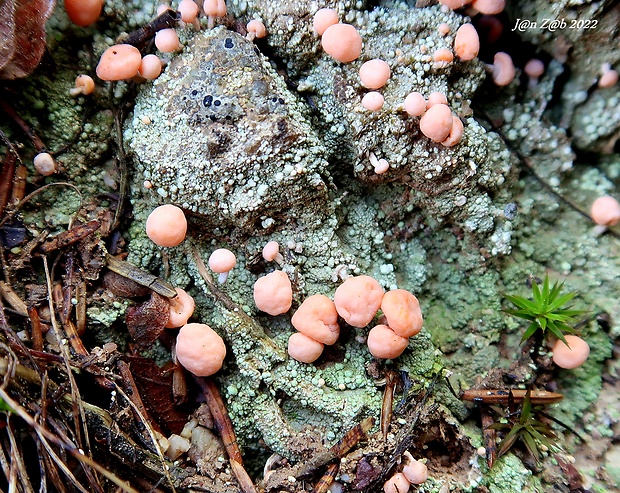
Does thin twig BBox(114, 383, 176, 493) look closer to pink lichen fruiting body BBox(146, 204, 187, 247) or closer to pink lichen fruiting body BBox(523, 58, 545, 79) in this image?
pink lichen fruiting body BBox(146, 204, 187, 247)

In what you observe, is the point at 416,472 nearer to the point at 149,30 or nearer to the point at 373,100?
the point at 373,100

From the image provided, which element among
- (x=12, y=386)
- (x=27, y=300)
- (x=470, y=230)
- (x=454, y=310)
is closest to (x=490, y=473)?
(x=454, y=310)

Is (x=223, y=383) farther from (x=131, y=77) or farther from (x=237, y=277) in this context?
(x=131, y=77)

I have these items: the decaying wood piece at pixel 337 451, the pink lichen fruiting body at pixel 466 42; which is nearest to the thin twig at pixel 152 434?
the decaying wood piece at pixel 337 451

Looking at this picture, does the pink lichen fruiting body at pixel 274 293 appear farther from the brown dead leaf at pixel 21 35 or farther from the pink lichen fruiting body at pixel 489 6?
the pink lichen fruiting body at pixel 489 6

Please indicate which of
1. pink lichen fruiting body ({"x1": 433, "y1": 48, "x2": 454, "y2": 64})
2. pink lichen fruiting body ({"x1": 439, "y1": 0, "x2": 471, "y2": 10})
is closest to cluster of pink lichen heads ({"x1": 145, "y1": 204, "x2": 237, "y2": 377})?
pink lichen fruiting body ({"x1": 433, "y1": 48, "x2": 454, "y2": 64})

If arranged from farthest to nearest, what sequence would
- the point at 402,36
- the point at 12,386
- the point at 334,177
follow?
the point at 334,177
the point at 402,36
the point at 12,386

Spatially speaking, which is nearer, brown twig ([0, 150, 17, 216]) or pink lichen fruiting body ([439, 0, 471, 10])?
brown twig ([0, 150, 17, 216])
